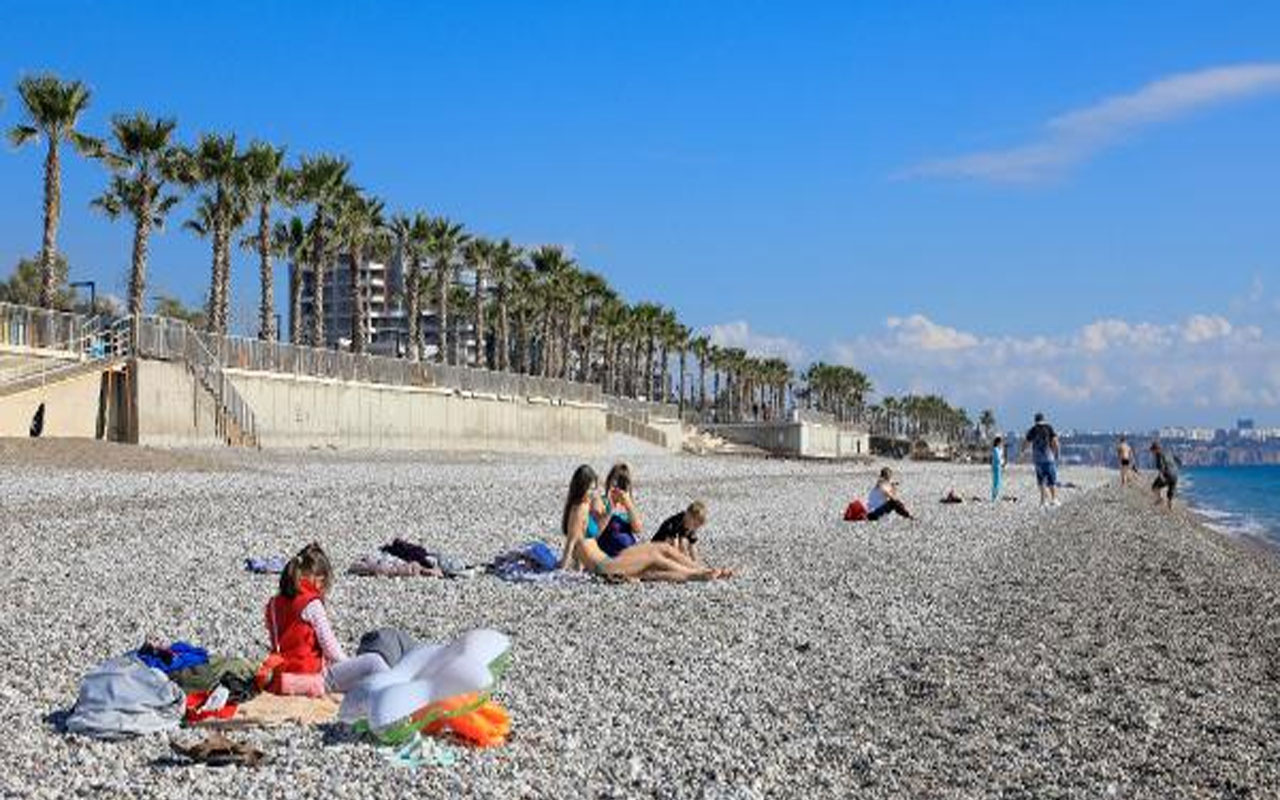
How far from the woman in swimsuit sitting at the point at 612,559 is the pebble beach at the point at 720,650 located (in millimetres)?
310

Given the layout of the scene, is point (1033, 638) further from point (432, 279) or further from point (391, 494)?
point (432, 279)

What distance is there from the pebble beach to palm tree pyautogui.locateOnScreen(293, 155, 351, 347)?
1326 inches

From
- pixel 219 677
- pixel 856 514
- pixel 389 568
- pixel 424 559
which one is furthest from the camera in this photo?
pixel 856 514

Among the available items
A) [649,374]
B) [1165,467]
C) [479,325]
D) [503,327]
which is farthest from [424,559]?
[649,374]

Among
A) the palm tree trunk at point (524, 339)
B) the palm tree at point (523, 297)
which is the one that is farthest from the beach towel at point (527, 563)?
the palm tree trunk at point (524, 339)

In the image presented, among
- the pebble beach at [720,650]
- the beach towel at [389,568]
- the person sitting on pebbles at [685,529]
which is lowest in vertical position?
the pebble beach at [720,650]

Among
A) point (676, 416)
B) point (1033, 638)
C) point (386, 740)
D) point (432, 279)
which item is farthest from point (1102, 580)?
point (432, 279)

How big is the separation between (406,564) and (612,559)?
204 cm

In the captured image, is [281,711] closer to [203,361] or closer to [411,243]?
[203,361]

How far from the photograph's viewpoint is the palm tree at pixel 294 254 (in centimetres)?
5606

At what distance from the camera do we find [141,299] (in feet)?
140

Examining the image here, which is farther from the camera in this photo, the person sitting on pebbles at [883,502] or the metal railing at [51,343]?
Answer: the metal railing at [51,343]

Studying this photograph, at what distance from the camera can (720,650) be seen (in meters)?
11.3

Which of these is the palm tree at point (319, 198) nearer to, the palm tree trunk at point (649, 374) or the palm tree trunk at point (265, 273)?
the palm tree trunk at point (265, 273)
